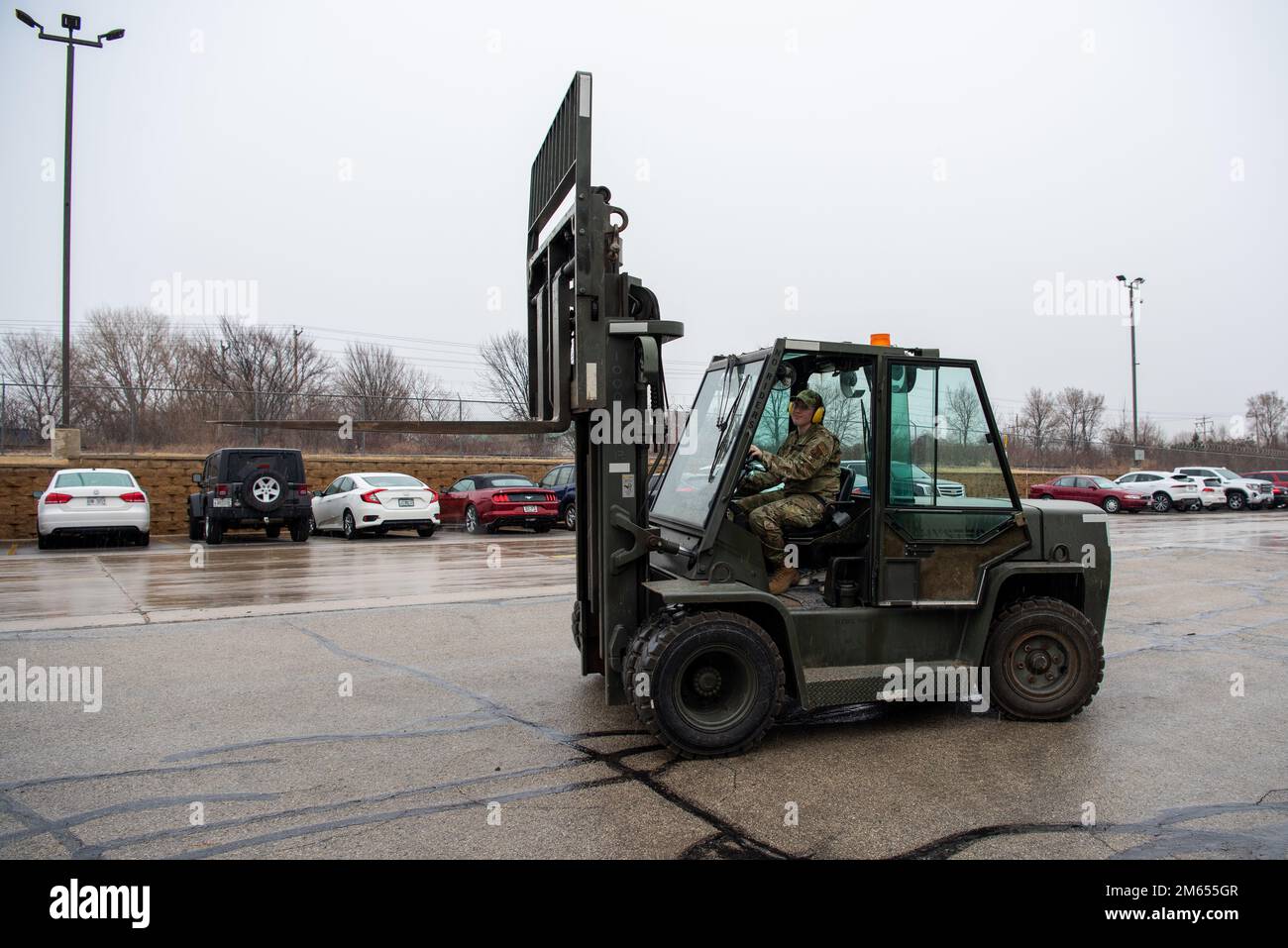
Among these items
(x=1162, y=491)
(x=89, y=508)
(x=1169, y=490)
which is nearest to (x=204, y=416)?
(x=89, y=508)

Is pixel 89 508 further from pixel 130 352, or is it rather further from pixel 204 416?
pixel 130 352

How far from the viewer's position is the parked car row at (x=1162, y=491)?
123 ft

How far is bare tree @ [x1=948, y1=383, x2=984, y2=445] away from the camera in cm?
600

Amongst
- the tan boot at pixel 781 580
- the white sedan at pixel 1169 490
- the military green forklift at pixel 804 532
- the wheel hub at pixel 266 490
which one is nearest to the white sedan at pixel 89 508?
the wheel hub at pixel 266 490

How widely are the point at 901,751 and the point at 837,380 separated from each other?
2.26m

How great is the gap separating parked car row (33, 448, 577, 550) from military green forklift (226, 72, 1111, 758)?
9837mm

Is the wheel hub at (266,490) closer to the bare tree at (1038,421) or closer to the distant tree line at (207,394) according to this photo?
the distant tree line at (207,394)

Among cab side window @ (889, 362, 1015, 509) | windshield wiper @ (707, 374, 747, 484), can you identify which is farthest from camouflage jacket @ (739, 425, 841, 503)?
cab side window @ (889, 362, 1015, 509)

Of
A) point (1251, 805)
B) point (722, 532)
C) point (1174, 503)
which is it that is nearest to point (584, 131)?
point (722, 532)

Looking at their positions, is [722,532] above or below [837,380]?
below

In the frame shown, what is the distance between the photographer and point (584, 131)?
5598 millimetres

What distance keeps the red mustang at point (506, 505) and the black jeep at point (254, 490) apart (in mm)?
4531
